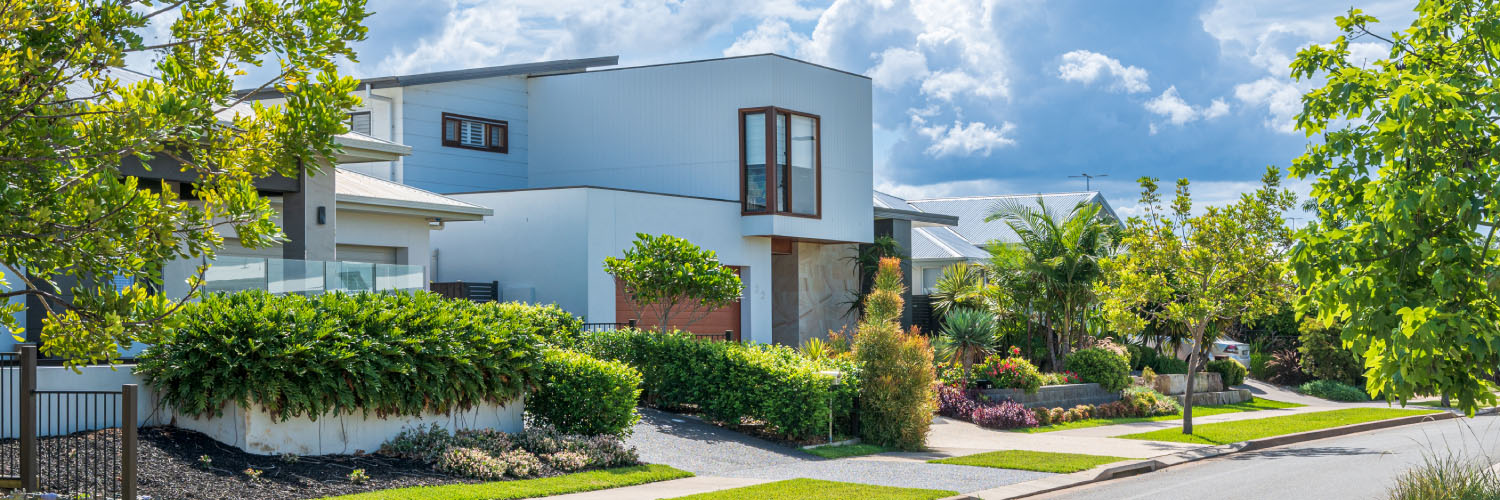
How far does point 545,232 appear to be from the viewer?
2598 cm

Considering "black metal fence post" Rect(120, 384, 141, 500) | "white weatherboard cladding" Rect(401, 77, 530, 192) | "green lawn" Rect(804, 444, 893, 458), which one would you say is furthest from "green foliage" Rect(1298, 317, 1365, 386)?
"black metal fence post" Rect(120, 384, 141, 500)

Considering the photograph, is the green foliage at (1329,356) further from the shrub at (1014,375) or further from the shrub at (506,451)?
the shrub at (506,451)

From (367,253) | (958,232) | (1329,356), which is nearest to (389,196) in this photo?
(367,253)

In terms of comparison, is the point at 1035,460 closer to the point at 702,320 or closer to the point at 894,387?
the point at 894,387

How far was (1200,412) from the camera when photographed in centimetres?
2716

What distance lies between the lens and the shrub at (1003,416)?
74.1 ft

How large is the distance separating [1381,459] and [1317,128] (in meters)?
10.2

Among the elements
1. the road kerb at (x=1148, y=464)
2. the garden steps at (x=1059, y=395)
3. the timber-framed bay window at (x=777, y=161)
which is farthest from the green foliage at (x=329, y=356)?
the timber-framed bay window at (x=777, y=161)

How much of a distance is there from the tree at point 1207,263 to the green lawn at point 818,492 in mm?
8530

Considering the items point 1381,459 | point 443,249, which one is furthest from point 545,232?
point 1381,459

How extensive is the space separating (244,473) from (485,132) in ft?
61.8

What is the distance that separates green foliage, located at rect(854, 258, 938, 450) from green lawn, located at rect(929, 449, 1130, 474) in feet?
3.89

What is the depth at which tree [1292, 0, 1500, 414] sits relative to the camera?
7848 mm

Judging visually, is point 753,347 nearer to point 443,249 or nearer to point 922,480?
point 922,480
